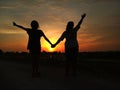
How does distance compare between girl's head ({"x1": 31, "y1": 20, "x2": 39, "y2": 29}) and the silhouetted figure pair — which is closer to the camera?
the silhouetted figure pair

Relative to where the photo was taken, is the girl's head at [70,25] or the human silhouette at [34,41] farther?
the human silhouette at [34,41]

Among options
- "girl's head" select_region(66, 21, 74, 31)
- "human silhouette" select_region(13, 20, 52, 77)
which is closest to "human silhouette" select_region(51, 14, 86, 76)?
"girl's head" select_region(66, 21, 74, 31)

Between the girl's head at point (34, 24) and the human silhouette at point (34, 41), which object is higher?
the girl's head at point (34, 24)

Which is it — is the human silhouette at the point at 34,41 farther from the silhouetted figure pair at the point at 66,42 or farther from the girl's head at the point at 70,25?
the girl's head at the point at 70,25

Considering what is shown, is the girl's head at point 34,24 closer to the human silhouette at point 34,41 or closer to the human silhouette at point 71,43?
the human silhouette at point 34,41

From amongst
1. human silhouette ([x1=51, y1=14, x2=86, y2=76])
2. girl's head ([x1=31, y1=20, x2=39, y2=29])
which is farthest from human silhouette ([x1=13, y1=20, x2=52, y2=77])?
human silhouette ([x1=51, y1=14, x2=86, y2=76])

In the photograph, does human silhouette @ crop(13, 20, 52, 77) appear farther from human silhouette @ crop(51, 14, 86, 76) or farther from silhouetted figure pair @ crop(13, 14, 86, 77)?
human silhouette @ crop(51, 14, 86, 76)

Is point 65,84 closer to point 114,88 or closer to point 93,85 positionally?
point 93,85

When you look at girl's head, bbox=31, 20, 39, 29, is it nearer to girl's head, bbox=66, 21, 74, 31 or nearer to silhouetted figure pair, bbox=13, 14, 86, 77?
silhouetted figure pair, bbox=13, 14, 86, 77

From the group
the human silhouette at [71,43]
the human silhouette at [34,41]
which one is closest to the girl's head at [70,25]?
the human silhouette at [71,43]

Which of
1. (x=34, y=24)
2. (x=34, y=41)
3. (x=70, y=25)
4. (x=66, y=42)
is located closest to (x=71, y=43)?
(x=66, y=42)

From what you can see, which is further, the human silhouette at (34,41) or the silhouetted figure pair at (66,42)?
the human silhouette at (34,41)

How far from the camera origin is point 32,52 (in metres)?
11.7

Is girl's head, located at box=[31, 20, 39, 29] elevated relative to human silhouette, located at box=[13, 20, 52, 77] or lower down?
elevated
